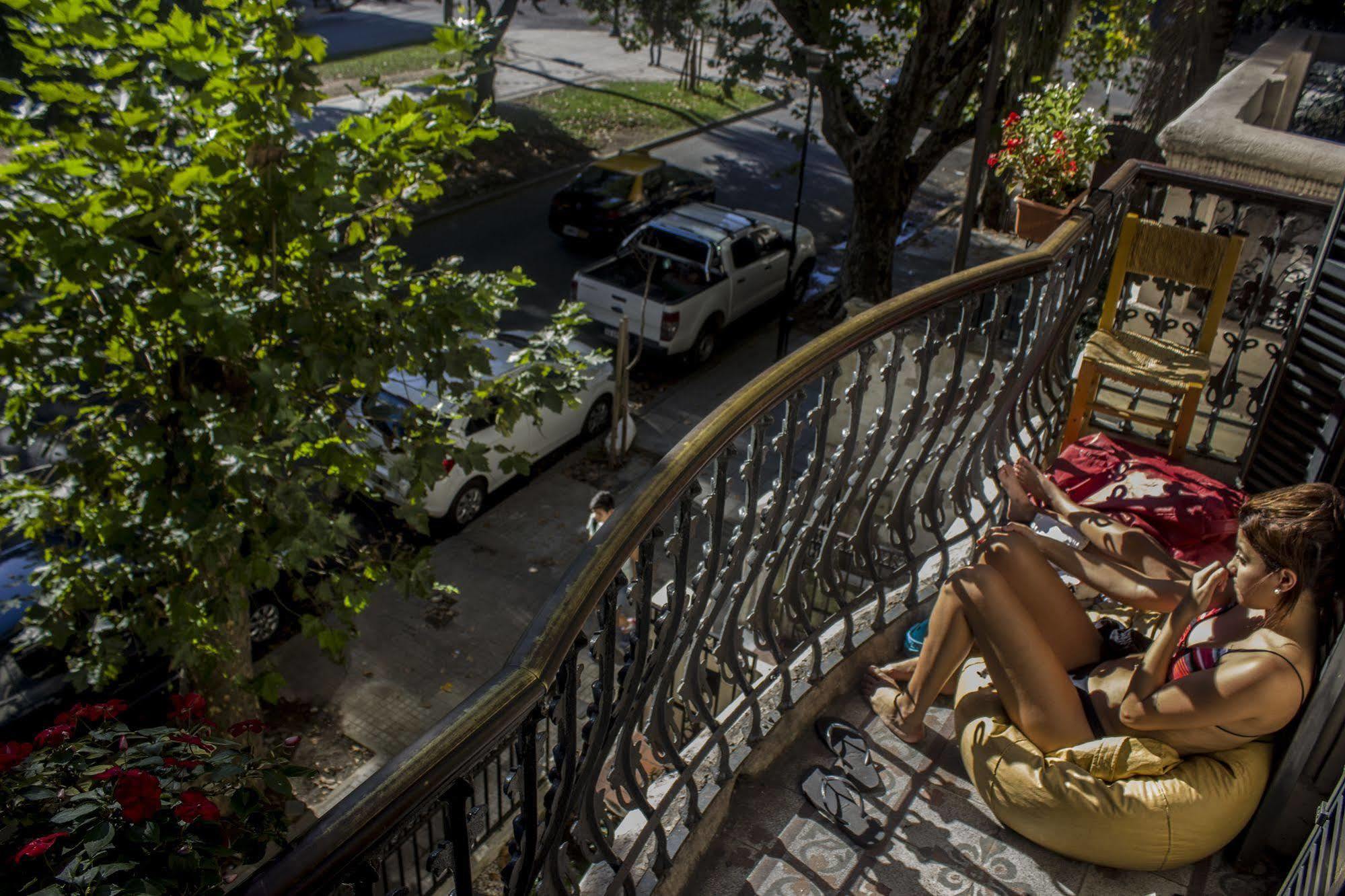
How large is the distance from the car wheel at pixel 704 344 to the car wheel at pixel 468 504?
492cm

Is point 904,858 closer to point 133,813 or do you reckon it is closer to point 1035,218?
point 133,813

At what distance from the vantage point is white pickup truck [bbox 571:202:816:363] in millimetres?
15273

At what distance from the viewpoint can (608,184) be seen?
19.4m

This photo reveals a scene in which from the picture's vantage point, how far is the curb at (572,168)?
20.7 m

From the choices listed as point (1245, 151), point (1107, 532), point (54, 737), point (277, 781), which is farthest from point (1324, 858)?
point (1245, 151)

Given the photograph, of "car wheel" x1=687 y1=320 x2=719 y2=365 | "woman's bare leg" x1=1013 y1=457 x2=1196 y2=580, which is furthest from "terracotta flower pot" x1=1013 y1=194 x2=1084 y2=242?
"car wheel" x1=687 y1=320 x2=719 y2=365

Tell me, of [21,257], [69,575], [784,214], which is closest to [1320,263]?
[21,257]

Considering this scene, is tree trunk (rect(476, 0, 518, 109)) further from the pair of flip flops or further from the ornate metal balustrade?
the pair of flip flops

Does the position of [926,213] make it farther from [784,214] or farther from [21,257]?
[21,257]

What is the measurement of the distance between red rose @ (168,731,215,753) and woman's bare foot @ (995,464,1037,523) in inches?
112

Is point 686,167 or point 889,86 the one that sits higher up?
point 889,86

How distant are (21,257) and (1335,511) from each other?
5116 mm

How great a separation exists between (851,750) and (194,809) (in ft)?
7.04

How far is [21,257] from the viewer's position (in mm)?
4684
